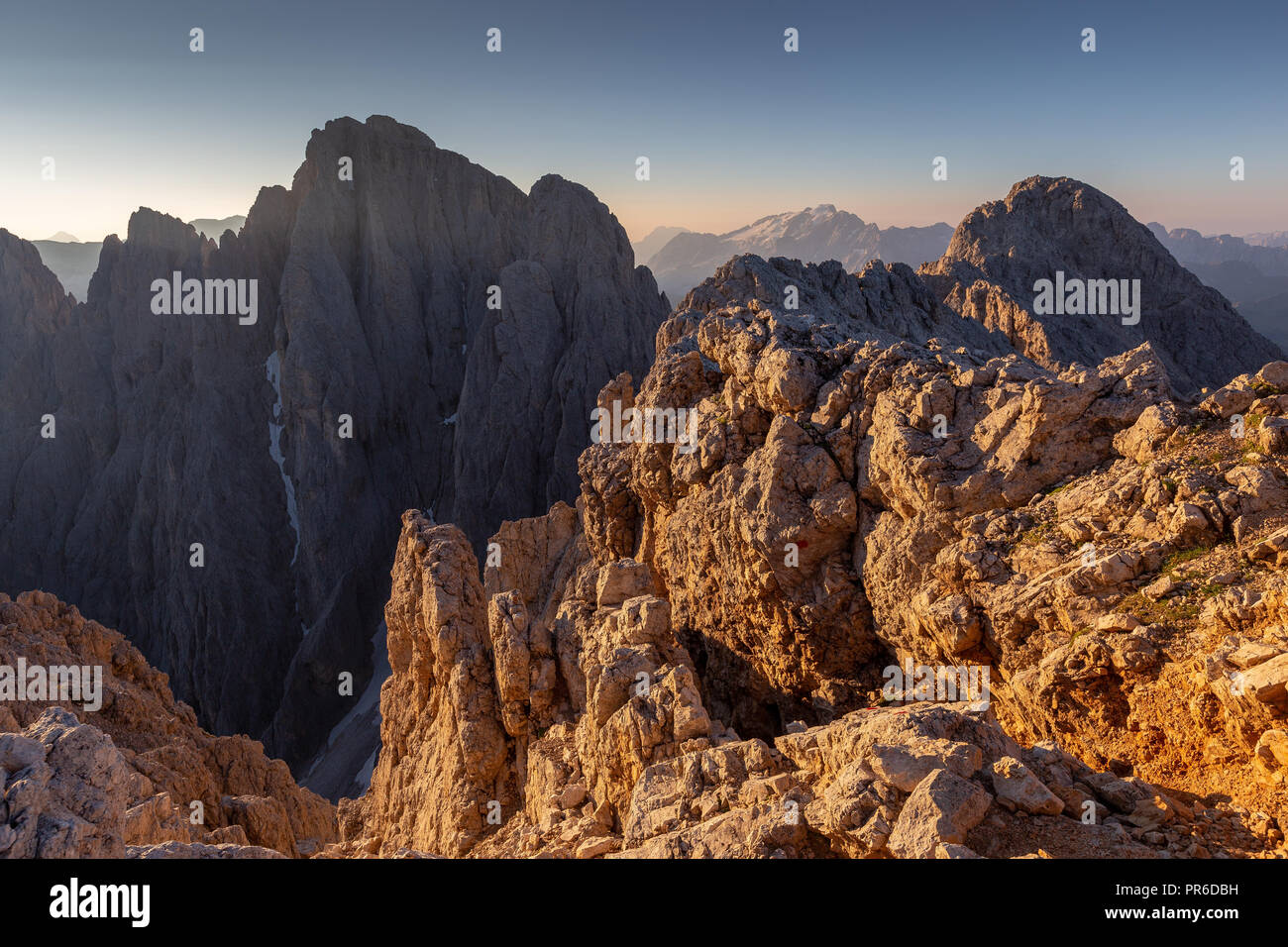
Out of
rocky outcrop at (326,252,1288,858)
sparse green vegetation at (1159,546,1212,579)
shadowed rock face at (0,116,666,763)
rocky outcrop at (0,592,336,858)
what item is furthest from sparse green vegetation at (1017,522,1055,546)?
shadowed rock face at (0,116,666,763)

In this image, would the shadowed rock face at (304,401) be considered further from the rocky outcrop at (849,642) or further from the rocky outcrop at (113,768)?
the rocky outcrop at (849,642)

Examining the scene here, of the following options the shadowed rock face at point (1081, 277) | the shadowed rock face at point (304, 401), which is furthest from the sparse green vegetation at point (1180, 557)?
the shadowed rock face at point (304, 401)

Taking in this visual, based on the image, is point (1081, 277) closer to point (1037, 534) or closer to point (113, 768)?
point (1037, 534)

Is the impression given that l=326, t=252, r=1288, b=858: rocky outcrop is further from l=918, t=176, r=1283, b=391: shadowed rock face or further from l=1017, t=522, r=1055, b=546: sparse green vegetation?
l=918, t=176, r=1283, b=391: shadowed rock face

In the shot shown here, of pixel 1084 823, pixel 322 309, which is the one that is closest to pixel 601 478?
pixel 1084 823
